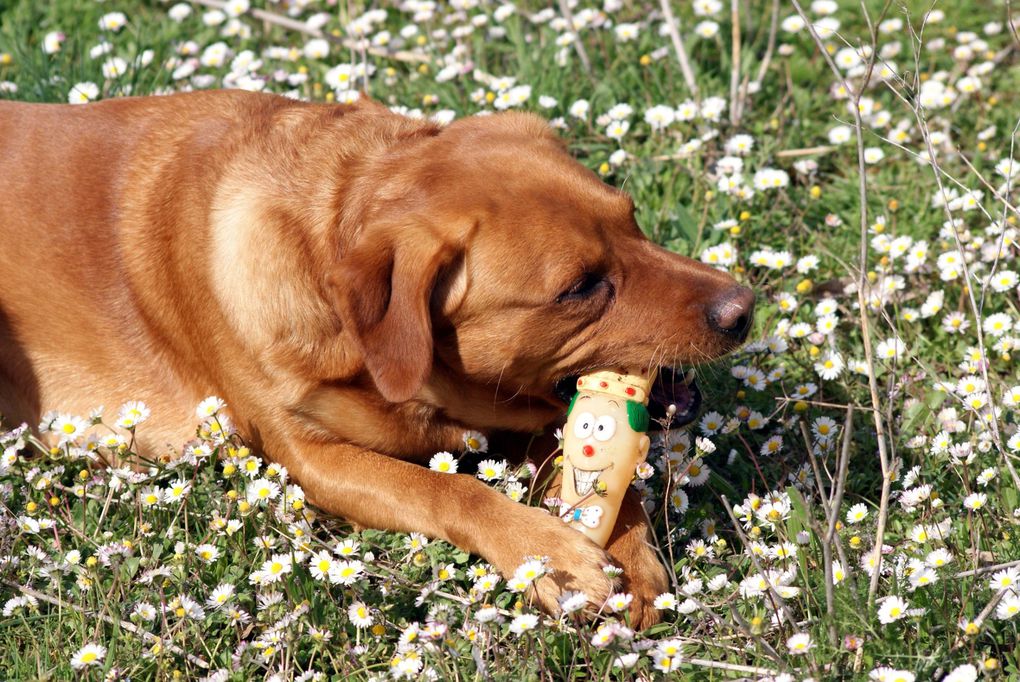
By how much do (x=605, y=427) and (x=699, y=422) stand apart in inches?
30.3

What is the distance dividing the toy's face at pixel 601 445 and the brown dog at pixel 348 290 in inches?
6.3

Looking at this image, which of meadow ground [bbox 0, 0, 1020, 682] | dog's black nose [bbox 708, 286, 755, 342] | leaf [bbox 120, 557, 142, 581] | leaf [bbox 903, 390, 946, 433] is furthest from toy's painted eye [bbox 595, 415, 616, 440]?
leaf [bbox 120, 557, 142, 581]

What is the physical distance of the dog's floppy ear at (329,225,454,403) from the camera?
3.49 m

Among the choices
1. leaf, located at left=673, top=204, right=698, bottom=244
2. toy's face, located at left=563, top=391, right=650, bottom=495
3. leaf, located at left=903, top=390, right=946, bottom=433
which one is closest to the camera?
toy's face, located at left=563, top=391, right=650, bottom=495

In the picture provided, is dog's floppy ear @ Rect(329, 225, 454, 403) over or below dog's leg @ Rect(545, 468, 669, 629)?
over

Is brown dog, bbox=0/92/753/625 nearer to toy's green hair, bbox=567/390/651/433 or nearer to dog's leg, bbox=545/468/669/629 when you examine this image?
dog's leg, bbox=545/468/669/629

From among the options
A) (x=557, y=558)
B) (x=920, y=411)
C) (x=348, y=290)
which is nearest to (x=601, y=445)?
(x=557, y=558)

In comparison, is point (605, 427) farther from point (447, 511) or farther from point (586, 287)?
point (447, 511)

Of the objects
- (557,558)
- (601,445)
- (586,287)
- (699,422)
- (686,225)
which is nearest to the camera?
(557,558)

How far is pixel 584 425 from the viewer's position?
3.66 m

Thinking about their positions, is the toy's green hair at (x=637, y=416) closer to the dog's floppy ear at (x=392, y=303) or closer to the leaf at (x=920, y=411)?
the dog's floppy ear at (x=392, y=303)

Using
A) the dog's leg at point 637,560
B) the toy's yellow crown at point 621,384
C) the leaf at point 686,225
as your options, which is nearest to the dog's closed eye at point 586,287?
the toy's yellow crown at point 621,384

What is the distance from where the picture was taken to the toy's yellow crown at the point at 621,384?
12.2 ft

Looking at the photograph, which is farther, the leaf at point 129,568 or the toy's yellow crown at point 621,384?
the toy's yellow crown at point 621,384
